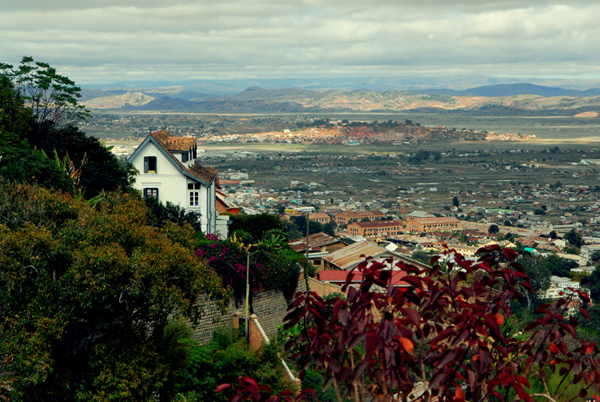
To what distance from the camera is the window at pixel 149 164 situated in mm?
28188

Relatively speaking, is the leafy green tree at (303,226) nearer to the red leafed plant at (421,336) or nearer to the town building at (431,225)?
the town building at (431,225)

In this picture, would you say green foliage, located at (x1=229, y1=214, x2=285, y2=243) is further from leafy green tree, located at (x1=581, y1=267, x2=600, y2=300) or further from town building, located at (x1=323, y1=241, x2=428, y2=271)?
leafy green tree, located at (x1=581, y1=267, x2=600, y2=300)

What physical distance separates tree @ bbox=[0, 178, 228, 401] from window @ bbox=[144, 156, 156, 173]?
14.7 metres

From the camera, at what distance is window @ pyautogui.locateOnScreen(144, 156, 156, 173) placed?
28.2 metres

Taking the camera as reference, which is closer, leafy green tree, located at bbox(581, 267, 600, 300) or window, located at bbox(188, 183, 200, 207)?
window, located at bbox(188, 183, 200, 207)

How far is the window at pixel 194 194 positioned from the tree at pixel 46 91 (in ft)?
17.5

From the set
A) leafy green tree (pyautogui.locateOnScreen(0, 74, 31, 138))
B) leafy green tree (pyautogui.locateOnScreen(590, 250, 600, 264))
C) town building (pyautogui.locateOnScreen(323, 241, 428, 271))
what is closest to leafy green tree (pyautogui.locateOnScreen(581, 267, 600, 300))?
leafy green tree (pyautogui.locateOnScreen(590, 250, 600, 264))

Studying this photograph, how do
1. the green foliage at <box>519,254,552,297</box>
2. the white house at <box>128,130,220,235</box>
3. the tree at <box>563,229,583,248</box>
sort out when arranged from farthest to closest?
1. the tree at <box>563,229,583,248</box>
2. the green foliage at <box>519,254,552,297</box>
3. the white house at <box>128,130,220,235</box>

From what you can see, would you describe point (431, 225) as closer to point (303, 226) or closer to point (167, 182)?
point (303, 226)

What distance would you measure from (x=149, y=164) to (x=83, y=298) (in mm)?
17673

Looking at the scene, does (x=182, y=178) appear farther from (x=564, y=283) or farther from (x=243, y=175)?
(x=243, y=175)

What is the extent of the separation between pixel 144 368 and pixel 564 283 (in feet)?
162

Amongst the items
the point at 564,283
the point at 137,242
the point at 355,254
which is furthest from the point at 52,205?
the point at 564,283

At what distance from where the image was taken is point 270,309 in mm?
20938
